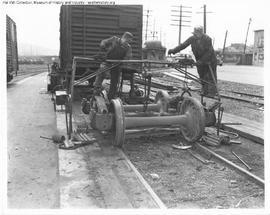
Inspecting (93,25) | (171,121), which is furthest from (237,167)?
(93,25)

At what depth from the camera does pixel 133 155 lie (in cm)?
559

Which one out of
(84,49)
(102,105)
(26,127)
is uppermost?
(84,49)

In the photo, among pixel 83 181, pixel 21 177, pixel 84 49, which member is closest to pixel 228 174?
→ pixel 83 181

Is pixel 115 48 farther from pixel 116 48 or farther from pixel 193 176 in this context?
pixel 193 176

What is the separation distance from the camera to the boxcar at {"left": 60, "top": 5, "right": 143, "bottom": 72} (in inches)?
402

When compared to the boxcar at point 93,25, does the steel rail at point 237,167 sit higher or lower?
lower

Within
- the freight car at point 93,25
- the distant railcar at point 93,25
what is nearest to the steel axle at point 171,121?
the distant railcar at point 93,25

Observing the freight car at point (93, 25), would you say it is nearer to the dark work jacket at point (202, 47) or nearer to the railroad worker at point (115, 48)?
the railroad worker at point (115, 48)

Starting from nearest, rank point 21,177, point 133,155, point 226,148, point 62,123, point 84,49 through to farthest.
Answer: point 21,177 < point 133,155 < point 226,148 < point 62,123 < point 84,49

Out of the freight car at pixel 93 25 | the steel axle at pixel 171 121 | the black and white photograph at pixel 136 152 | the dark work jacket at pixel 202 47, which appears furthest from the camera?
the freight car at pixel 93 25

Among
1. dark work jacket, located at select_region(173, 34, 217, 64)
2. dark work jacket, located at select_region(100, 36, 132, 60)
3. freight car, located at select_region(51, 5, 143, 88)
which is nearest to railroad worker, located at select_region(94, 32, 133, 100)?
dark work jacket, located at select_region(100, 36, 132, 60)

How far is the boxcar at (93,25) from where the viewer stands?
10.2 meters

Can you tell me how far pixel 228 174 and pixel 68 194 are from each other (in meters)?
2.24

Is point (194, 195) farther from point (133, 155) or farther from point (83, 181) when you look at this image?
point (133, 155)
